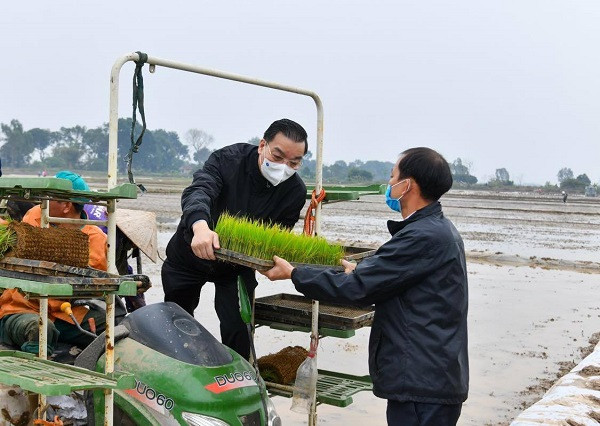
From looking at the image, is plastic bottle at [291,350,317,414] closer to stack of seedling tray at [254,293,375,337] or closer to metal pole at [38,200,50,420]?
stack of seedling tray at [254,293,375,337]

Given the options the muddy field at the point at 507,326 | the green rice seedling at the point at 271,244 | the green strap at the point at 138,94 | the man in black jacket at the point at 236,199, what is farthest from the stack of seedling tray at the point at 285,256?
the muddy field at the point at 507,326

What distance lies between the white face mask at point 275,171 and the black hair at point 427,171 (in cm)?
90

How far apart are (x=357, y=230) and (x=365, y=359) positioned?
1735 cm

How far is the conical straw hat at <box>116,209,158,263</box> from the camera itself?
15.3 ft

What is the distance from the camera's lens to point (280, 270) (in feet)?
10.5

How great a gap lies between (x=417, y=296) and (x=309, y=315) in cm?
156

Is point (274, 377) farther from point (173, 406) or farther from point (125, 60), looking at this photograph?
point (125, 60)

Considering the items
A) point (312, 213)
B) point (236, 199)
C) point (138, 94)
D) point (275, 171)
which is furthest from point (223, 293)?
point (138, 94)

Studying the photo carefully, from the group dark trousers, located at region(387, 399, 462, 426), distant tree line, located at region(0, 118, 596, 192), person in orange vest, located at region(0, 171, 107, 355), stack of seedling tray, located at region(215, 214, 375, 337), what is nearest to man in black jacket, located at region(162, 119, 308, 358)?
stack of seedling tray, located at region(215, 214, 375, 337)

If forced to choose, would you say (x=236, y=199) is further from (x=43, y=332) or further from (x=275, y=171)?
(x=43, y=332)

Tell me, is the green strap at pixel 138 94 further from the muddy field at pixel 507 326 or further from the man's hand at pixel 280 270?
the muddy field at pixel 507 326

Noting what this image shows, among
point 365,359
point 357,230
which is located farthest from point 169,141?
point 365,359

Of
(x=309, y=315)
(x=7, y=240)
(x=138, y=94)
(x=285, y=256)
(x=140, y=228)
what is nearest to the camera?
(x=7, y=240)

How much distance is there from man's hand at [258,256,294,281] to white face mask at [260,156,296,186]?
0.72m
